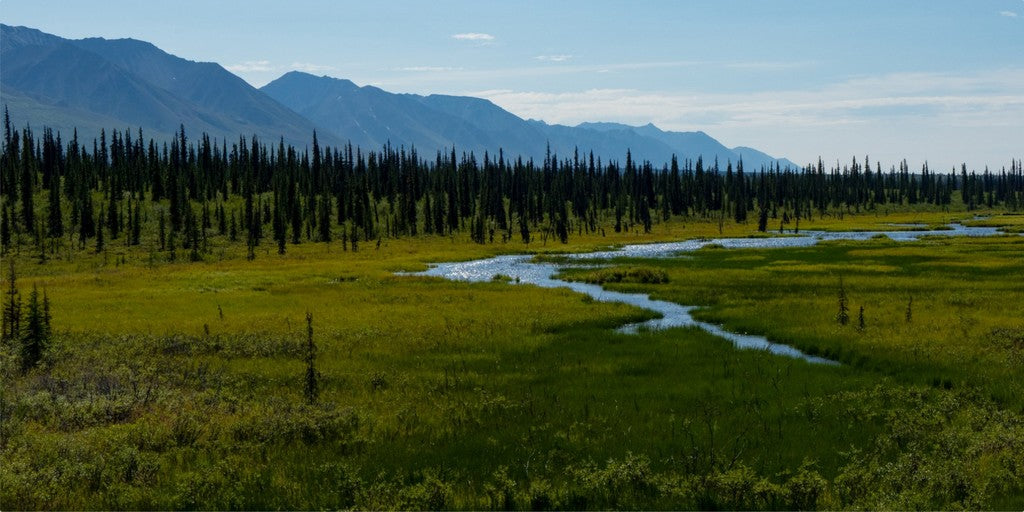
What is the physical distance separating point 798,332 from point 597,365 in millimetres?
10119

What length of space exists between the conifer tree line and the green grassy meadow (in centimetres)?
6048

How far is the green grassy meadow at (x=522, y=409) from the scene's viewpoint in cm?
1320

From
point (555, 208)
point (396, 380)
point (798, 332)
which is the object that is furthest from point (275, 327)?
point (555, 208)

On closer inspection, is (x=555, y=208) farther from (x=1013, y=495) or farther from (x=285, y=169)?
(x=1013, y=495)

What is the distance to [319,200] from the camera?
441 ft

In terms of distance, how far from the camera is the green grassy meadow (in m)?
13.2

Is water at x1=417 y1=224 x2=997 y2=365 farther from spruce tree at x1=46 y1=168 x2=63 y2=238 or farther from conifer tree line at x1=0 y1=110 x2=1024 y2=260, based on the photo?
spruce tree at x1=46 y1=168 x2=63 y2=238

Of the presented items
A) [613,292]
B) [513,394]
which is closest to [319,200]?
[613,292]

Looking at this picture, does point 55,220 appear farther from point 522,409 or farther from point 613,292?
point 522,409

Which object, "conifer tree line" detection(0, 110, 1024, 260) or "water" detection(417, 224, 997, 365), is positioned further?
"conifer tree line" detection(0, 110, 1024, 260)

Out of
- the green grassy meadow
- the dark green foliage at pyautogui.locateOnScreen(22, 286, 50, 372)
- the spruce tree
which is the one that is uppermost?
the spruce tree

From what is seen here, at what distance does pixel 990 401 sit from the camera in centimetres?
1862

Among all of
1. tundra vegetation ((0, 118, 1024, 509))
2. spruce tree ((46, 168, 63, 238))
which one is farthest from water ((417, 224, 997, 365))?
spruce tree ((46, 168, 63, 238))

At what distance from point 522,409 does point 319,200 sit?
12233 centimetres
